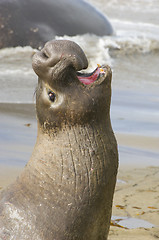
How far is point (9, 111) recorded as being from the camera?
6.25m

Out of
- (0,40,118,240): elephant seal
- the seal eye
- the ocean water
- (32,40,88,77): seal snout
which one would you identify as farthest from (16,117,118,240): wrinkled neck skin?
the ocean water

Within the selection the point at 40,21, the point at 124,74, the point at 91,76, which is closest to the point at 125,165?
the point at 91,76

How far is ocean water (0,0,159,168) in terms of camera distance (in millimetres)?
6102

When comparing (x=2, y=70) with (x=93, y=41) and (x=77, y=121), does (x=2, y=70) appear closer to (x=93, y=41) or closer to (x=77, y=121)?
(x=93, y=41)

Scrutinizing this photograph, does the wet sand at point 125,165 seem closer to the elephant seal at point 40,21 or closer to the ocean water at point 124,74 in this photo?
the ocean water at point 124,74

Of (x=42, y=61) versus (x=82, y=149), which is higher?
(x=42, y=61)

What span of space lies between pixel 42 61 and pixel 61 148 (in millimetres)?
Result: 480

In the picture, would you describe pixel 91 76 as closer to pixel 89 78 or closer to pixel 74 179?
pixel 89 78

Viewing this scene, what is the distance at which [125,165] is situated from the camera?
497 centimetres

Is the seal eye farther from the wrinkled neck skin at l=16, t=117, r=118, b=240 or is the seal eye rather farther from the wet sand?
the wet sand

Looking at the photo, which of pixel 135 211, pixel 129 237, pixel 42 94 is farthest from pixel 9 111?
pixel 42 94

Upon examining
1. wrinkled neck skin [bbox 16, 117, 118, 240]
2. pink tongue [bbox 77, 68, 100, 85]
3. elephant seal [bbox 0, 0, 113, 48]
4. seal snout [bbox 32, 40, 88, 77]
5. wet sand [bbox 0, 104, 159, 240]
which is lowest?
wet sand [bbox 0, 104, 159, 240]

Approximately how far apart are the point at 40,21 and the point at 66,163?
7120 mm

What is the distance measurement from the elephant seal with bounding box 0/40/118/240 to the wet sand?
37.6 inches
